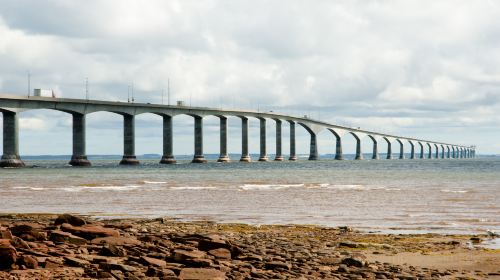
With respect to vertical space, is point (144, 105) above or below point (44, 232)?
above

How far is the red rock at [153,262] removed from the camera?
11641 mm

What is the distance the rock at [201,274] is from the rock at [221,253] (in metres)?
1.79

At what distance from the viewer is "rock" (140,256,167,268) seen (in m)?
11.6

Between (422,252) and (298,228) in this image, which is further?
(298,228)

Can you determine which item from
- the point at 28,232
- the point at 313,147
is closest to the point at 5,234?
the point at 28,232

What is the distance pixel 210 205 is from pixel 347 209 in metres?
6.52

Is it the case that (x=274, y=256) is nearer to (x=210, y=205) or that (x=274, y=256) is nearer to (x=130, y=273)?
(x=130, y=273)

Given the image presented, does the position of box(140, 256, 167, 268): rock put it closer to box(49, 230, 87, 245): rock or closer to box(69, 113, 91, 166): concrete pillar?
box(49, 230, 87, 245): rock

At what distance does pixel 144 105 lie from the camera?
391 feet

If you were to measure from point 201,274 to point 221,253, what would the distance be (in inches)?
91.2

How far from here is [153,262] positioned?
461 inches

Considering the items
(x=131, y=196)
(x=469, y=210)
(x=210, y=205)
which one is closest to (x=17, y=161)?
(x=131, y=196)

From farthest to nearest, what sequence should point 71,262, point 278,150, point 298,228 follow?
point 278,150 < point 298,228 < point 71,262

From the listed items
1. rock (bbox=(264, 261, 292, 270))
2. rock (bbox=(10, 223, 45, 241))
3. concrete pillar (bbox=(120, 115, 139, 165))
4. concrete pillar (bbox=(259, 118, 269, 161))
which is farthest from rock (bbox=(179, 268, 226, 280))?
concrete pillar (bbox=(259, 118, 269, 161))
